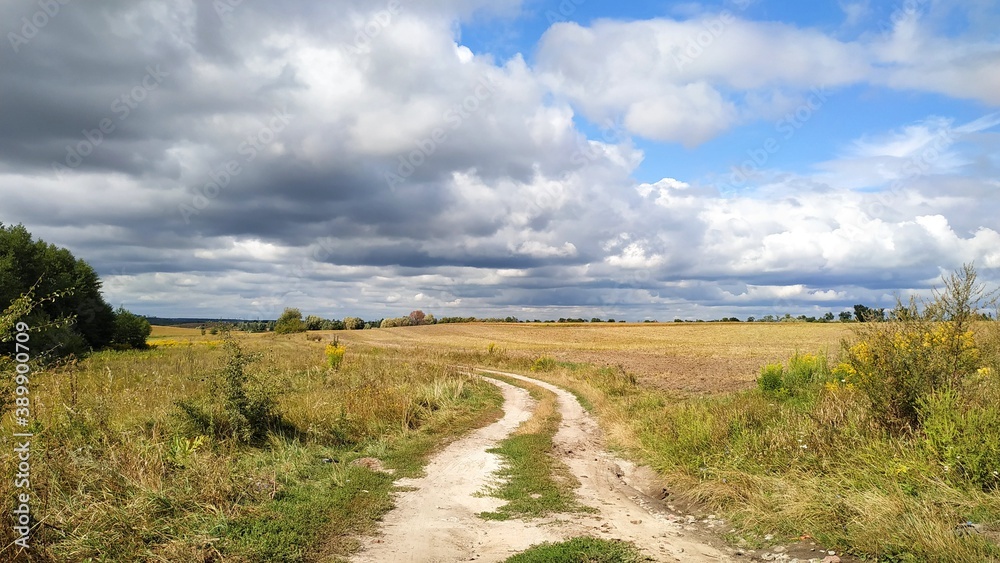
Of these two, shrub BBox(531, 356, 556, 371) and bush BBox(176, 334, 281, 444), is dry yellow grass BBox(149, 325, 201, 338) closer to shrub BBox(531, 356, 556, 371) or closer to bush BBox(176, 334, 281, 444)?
shrub BBox(531, 356, 556, 371)

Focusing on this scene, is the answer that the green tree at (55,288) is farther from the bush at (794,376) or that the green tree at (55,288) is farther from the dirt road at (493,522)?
the bush at (794,376)

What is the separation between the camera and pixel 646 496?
10000 mm

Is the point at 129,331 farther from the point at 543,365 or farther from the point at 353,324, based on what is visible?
the point at 353,324

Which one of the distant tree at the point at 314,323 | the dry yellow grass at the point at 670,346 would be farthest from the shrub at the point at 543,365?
the distant tree at the point at 314,323

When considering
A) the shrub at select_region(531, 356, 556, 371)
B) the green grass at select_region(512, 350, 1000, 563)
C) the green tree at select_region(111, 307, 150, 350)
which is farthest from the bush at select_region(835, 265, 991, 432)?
the green tree at select_region(111, 307, 150, 350)

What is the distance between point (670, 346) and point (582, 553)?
54.1m

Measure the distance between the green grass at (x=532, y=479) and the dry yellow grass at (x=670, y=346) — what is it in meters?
6.58

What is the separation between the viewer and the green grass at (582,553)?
20.5 feet

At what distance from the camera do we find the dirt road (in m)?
6.73

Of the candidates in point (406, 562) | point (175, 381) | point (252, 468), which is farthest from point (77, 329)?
point (406, 562)

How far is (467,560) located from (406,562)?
28.7 inches

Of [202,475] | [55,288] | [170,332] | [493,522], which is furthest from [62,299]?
[170,332]

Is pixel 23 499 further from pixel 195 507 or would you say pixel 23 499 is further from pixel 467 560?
pixel 467 560

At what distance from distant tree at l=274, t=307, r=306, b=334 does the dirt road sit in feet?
256
